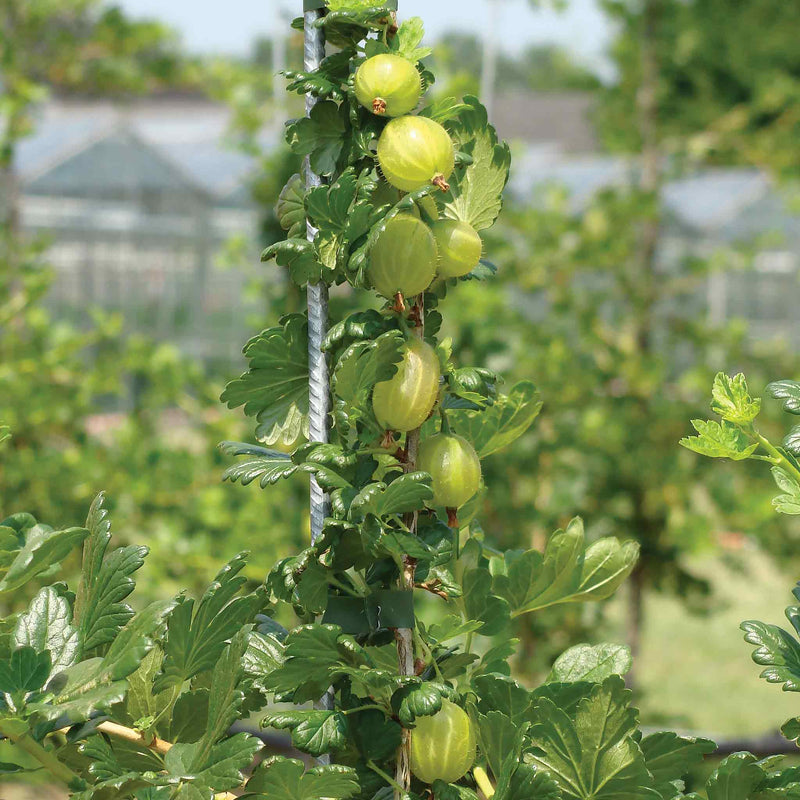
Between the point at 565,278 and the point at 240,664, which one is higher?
the point at 240,664

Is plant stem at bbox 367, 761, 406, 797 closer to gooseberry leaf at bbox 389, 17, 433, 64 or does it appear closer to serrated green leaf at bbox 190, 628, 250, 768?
serrated green leaf at bbox 190, 628, 250, 768

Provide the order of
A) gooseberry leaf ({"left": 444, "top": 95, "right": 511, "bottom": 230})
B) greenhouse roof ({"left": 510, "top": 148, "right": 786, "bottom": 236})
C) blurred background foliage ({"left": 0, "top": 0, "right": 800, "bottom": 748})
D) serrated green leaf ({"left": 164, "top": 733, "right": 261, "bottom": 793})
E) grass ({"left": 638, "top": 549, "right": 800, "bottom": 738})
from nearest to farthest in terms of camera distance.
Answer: serrated green leaf ({"left": 164, "top": 733, "right": 261, "bottom": 793}) < gooseberry leaf ({"left": 444, "top": 95, "right": 511, "bottom": 230}) < blurred background foliage ({"left": 0, "top": 0, "right": 800, "bottom": 748}) < grass ({"left": 638, "top": 549, "right": 800, "bottom": 738}) < greenhouse roof ({"left": 510, "top": 148, "right": 786, "bottom": 236})

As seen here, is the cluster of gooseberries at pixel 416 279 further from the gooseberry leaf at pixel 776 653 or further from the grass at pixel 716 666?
the grass at pixel 716 666

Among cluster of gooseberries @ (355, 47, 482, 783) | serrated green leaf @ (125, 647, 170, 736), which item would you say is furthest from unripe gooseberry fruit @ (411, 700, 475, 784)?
serrated green leaf @ (125, 647, 170, 736)

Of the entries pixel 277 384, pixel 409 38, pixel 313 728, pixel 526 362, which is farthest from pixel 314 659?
pixel 526 362

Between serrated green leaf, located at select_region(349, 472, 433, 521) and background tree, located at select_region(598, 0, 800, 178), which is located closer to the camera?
serrated green leaf, located at select_region(349, 472, 433, 521)

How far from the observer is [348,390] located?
1.28 ft

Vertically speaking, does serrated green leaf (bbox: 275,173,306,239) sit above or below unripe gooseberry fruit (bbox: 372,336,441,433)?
above

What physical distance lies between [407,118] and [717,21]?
2.56 metres

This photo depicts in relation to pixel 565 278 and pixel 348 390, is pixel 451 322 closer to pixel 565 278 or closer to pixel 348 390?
pixel 565 278

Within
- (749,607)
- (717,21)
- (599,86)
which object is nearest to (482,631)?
(599,86)

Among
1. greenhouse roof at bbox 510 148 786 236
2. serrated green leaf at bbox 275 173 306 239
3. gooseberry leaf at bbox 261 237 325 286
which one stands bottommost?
greenhouse roof at bbox 510 148 786 236

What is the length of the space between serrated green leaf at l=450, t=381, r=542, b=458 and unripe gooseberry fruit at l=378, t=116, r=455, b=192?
11 centimetres

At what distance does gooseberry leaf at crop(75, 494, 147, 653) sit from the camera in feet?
1.28
